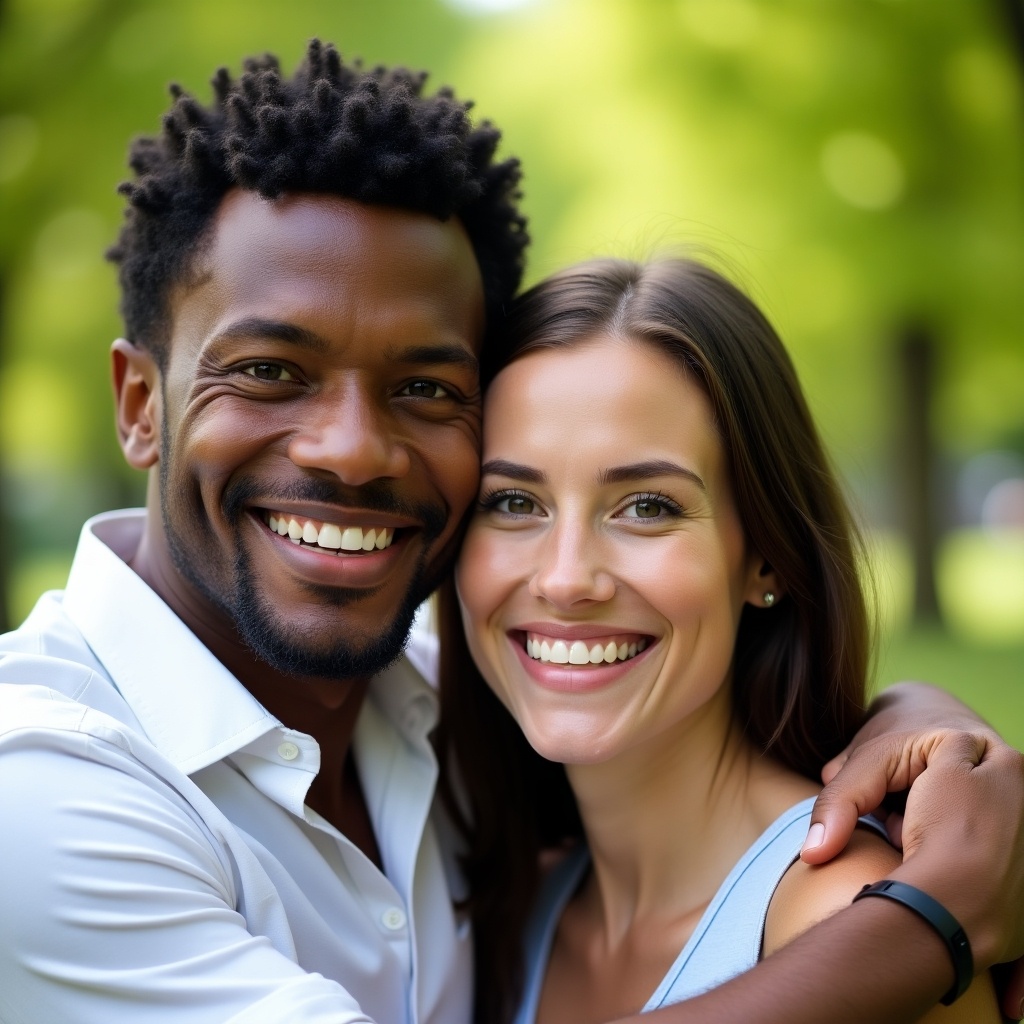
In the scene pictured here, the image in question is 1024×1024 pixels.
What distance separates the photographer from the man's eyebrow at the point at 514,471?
2.88m

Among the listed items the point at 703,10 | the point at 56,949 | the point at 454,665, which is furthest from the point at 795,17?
the point at 56,949

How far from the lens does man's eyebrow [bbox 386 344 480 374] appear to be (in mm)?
2844

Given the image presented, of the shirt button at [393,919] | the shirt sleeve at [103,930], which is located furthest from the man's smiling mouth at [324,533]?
the shirt button at [393,919]

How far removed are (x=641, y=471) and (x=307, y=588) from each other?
33.0 inches

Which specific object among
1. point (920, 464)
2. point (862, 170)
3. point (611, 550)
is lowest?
point (611, 550)

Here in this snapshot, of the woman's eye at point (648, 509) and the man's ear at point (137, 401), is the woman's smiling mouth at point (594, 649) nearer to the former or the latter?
the woman's eye at point (648, 509)

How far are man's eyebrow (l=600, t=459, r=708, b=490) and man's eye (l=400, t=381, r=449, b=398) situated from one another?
48cm

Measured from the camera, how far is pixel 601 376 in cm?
287

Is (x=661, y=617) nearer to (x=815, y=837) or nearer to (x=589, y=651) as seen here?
(x=589, y=651)

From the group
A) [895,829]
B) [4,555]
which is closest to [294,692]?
[895,829]

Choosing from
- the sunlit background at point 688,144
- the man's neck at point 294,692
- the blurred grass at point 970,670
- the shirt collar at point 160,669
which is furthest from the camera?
the sunlit background at point 688,144

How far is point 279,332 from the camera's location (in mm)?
2771

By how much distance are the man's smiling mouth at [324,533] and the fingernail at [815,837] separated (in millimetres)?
1201

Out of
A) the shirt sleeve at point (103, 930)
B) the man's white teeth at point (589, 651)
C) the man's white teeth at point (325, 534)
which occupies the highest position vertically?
the man's white teeth at point (325, 534)
